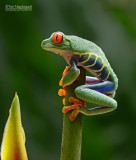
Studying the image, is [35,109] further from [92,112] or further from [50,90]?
[92,112]

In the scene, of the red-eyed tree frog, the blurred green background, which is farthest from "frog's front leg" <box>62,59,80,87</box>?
the blurred green background

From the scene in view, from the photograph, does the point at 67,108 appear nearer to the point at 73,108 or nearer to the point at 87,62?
the point at 73,108

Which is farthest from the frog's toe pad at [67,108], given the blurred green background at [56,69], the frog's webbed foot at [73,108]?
the blurred green background at [56,69]

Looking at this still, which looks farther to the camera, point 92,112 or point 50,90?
point 50,90

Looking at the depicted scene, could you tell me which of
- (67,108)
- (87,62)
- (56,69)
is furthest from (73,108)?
(56,69)

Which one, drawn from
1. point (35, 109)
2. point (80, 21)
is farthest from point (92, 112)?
A: point (80, 21)

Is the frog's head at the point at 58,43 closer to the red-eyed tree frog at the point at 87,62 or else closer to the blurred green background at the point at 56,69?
the red-eyed tree frog at the point at 87,62
